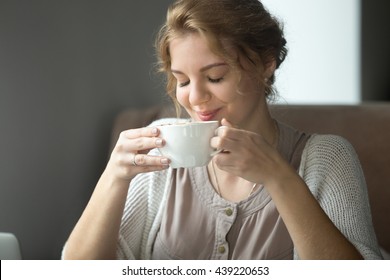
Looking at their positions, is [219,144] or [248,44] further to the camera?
[248,44]

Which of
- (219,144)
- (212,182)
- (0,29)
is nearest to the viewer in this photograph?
(219,144)

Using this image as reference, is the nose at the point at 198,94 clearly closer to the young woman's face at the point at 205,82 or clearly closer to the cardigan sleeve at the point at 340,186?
the young woman's face at the point at 205,82

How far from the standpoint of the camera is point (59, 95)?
77cm

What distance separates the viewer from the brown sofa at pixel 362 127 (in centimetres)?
83

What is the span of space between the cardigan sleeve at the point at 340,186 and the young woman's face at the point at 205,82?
127 millimetres

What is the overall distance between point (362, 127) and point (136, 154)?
17.3 inches

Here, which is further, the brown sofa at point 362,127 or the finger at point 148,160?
the brown sofa at point 362,127

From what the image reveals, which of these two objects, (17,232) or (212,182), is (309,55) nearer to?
(212,182)

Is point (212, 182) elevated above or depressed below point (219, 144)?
below

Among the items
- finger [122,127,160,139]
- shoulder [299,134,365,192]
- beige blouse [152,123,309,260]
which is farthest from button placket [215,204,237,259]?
finger [122,127,160,139]

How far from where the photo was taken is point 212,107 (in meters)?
0.70

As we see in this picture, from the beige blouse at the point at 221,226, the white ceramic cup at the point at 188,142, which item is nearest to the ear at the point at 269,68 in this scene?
the beige blouse at the point at 221,226
